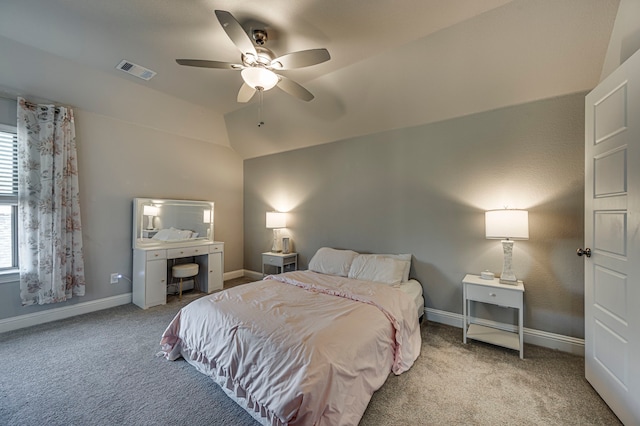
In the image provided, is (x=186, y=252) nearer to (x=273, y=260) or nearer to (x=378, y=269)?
(x=273, y=260)

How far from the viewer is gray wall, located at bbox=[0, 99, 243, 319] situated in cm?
333

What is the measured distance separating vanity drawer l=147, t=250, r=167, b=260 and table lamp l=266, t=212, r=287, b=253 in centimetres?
162

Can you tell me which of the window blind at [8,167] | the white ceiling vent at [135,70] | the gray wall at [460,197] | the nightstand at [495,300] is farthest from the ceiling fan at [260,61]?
the window blind at [8,167]

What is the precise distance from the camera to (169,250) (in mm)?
3760

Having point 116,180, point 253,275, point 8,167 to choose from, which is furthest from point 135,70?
point 253,275

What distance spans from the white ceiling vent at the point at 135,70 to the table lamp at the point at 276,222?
8.27 feet

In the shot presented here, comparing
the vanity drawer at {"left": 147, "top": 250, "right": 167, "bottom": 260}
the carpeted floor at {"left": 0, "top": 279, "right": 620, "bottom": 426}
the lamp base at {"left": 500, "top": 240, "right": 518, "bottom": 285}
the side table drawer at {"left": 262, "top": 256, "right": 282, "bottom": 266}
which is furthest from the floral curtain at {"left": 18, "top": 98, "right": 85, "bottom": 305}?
the lamp base at {"left": 500, "top": 240, "right": 518, "bottom": 285}

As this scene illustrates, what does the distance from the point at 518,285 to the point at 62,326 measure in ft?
16.6

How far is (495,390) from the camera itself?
192 cm

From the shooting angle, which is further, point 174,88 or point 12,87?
point 174,88

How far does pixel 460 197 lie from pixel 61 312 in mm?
5154

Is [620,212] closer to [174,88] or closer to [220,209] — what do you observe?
[174,88]

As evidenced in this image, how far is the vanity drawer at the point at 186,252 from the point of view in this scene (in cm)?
379

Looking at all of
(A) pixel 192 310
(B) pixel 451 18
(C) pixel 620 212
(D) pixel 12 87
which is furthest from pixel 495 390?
(D) pixel 12 87
